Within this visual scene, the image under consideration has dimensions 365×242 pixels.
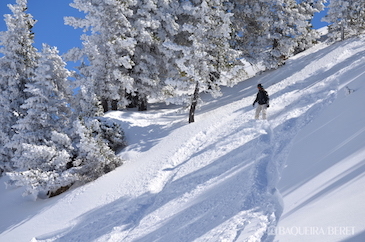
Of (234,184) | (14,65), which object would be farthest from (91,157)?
(14,65)

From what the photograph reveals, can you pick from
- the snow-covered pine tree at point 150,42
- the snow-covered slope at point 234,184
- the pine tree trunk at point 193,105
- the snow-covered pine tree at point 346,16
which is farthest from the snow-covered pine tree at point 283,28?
the pine tree trunk at point 193,105

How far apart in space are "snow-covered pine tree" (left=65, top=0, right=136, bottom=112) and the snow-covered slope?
11.6ft

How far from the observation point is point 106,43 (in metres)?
18.8

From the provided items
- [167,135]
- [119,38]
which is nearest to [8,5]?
[119,38]

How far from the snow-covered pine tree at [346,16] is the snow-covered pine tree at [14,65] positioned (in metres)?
31.0

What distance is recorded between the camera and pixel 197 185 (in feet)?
31.6

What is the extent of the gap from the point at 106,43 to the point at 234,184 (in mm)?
14443

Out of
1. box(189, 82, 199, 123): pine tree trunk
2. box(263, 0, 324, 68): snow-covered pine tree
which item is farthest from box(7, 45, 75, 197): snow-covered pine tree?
box(263, 0, 324, 68): snow-covered pine tree

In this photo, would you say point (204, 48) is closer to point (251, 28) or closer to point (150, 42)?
point (150, 42)

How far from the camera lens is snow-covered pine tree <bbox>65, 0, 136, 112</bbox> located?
19094 millimetres

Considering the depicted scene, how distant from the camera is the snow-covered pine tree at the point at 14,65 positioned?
1850cm

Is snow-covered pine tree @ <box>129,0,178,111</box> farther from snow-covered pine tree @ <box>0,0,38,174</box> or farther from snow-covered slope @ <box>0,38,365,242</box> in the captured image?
snow-covered pine tree @ <box>0,0,38,174</box>

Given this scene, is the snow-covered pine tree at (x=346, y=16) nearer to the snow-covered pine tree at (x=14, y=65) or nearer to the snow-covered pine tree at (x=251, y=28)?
the snow-covered pine tree at (x=251, y=28)

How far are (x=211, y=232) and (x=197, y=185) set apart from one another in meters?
2.93
